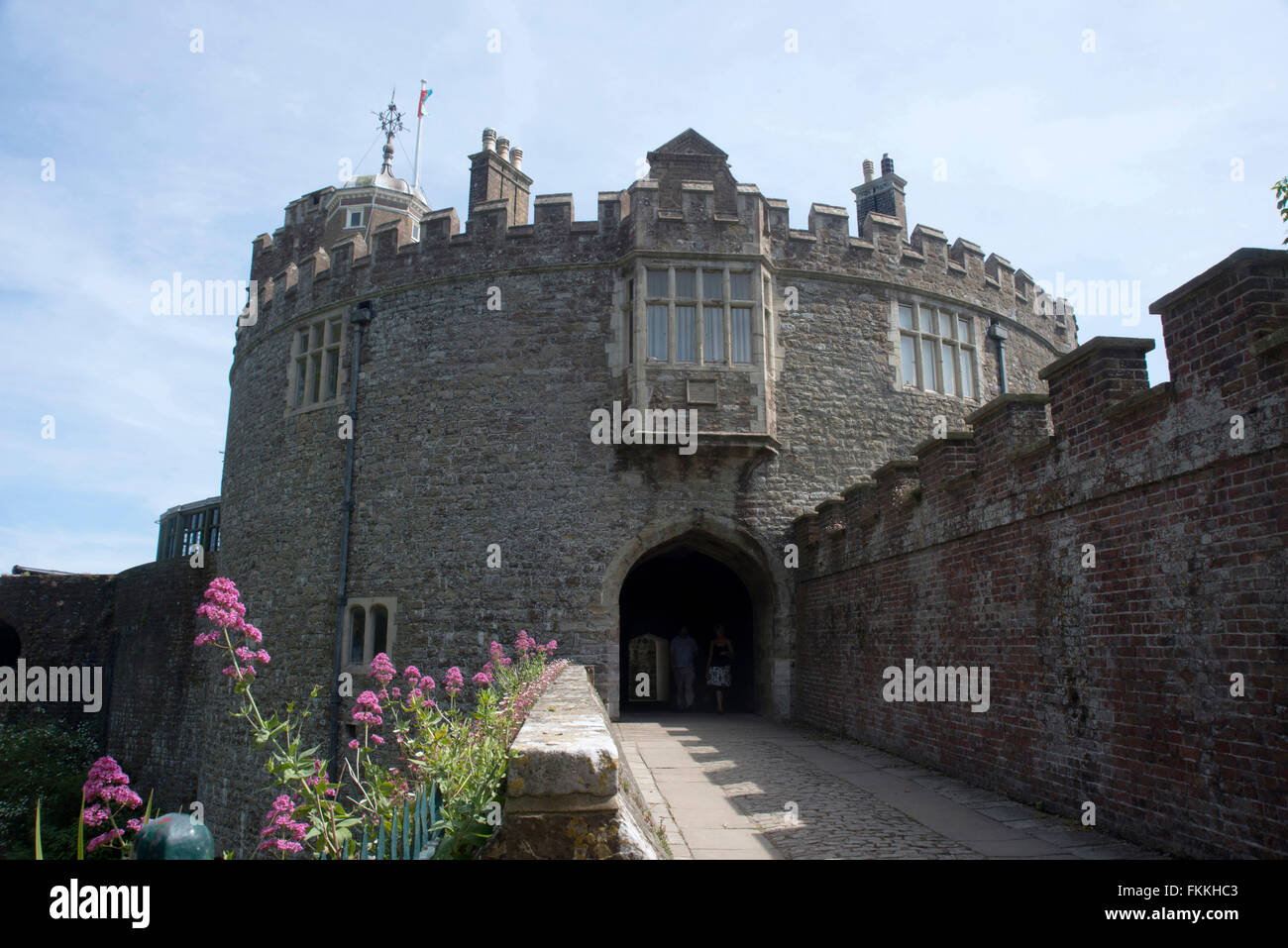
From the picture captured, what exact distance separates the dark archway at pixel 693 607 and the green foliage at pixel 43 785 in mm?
12175

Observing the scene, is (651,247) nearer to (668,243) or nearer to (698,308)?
(668,243)

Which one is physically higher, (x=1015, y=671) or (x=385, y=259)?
(x=385, y=259)

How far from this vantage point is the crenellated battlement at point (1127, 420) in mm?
4539

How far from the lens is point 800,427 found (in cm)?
1339

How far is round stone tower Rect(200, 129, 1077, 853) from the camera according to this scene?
1277cm

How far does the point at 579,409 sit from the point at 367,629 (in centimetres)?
483

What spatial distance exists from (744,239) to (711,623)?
8249mm

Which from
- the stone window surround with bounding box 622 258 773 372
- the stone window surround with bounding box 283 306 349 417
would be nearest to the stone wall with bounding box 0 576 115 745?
the stone window surround with bounding box 283 306 349 417

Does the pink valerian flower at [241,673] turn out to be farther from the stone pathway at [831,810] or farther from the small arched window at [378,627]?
the small arched window at [378,627]

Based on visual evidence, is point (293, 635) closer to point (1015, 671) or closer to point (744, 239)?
point (744, 239)

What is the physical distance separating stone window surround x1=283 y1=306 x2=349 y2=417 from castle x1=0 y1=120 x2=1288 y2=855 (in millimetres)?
82

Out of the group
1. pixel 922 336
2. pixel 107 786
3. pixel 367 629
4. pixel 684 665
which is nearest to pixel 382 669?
pixel 107 786
